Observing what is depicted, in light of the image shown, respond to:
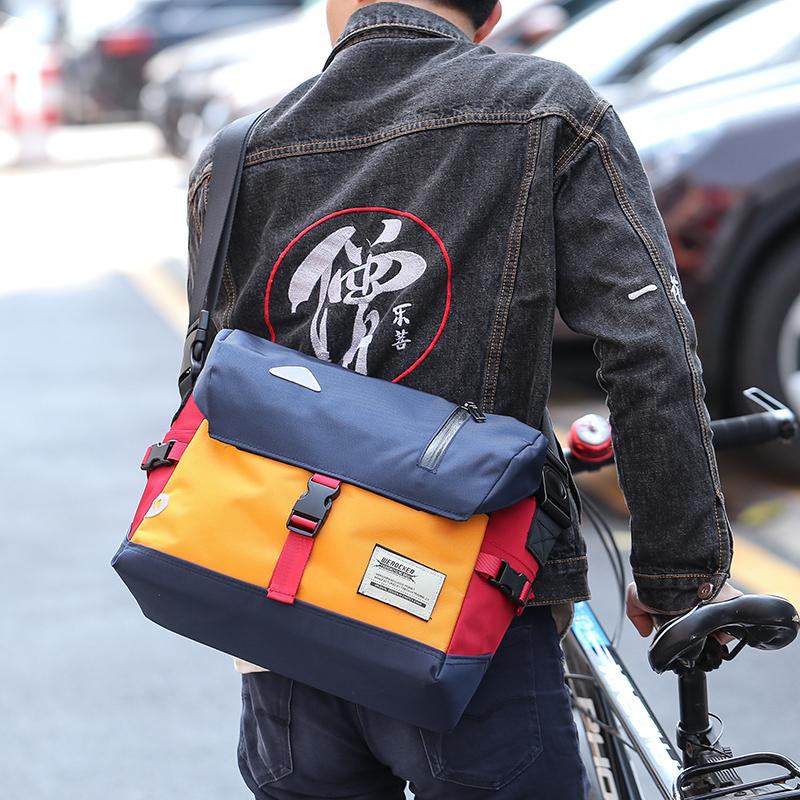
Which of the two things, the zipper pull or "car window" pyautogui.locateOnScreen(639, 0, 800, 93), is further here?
"car window" pyautogui.locateOnScreen(639, 0, 800, 93)

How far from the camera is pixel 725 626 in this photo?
1.50m

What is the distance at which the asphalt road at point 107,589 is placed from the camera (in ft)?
10.4

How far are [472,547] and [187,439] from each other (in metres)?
0.38

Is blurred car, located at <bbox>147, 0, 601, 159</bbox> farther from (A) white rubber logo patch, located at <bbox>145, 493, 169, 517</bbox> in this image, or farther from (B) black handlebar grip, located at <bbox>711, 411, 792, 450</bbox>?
(A) white rubber logo patch, located at <bbox>145, 493, 169, 517</bbox>

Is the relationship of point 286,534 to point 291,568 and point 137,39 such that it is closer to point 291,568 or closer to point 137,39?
point 291,568

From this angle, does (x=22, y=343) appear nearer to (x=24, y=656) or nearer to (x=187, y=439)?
(x=24, y=656)

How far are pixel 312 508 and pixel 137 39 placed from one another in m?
15.2

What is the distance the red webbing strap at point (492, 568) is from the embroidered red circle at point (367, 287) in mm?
238

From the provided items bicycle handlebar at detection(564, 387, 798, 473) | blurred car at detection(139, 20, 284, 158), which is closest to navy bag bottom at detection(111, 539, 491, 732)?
bicycle handlebar at detection(564, 387, 798, 473)

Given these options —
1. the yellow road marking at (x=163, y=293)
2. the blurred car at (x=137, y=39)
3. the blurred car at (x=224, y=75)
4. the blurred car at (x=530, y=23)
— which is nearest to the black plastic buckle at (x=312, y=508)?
the yellow road marking at (x=163, y=293)

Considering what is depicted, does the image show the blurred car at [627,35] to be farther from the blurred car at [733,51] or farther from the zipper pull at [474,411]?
the zipper pull at [474,411]

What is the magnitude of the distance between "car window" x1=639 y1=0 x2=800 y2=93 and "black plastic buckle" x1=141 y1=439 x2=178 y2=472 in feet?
12.4

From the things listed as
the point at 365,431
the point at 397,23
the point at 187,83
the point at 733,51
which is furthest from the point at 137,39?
→ the point at 365,431

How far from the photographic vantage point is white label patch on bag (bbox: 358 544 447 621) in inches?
55.0
